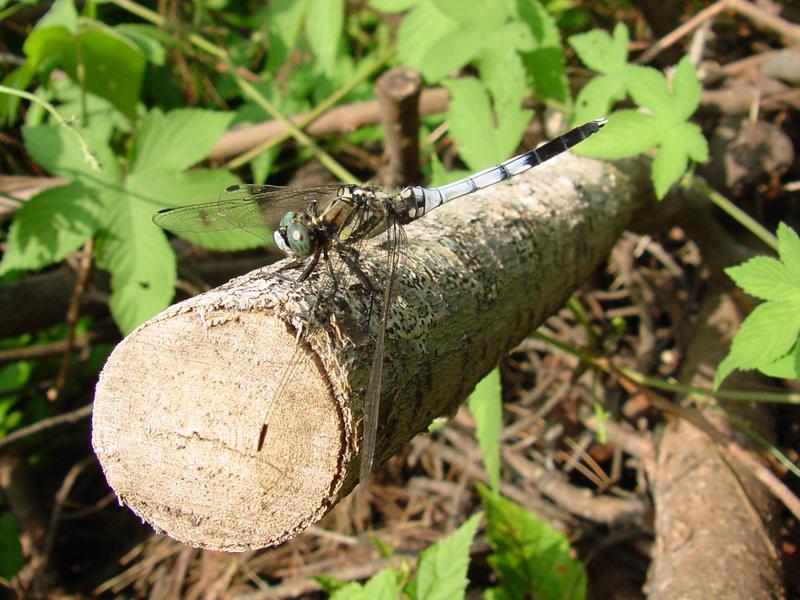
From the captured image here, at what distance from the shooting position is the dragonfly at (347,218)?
1138 mm

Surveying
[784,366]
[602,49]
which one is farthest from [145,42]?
[784,366]

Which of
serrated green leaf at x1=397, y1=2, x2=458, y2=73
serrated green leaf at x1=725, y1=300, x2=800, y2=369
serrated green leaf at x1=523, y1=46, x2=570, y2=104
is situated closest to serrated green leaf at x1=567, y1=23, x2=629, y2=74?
serrated green leaf at x1=523, y1=46, x2=570, y2=104

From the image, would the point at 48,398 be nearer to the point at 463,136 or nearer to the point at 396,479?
the point at 396,479

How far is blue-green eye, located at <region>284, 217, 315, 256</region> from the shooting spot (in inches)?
55.9

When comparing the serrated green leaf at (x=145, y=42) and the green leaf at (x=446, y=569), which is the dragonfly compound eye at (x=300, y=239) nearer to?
the green leaf at (x=446, y=569)

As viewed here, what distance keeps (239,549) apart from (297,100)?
225 cm

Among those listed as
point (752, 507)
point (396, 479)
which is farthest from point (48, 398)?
point (752, 507)

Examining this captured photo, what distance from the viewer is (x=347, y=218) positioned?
1.55 meters

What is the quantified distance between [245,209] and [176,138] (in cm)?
67

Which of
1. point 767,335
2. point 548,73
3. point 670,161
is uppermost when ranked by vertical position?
point 548,73

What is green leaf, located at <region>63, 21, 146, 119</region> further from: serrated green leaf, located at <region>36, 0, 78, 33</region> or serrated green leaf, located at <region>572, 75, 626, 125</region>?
serrated green leaf, located at <region>572, 75, 626, 125</region>

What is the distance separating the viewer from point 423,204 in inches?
65.3

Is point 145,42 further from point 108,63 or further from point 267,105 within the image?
point 267,105

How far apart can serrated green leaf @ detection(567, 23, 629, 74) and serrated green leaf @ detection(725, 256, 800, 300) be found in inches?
31.6
